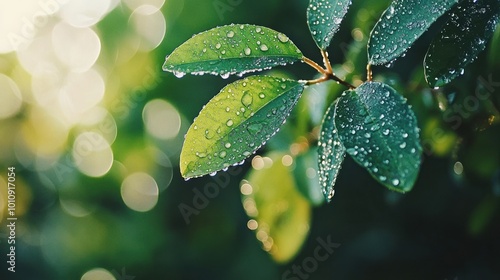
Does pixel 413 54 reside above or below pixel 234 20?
below

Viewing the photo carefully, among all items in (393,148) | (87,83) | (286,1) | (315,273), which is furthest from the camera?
(87,83)

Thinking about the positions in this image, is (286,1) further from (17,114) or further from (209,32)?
(17,114)

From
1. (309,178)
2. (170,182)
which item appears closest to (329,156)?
(309,178)

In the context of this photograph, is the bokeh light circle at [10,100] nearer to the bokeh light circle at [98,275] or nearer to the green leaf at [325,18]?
the bokeh light circle at [98,275]

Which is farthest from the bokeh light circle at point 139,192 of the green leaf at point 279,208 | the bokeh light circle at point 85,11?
the green leaf at point 279,208

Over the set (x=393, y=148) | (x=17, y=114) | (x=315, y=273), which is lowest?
(x=315, y=273)

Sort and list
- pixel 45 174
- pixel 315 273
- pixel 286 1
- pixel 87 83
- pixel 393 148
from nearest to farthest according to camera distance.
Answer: pixel 393 148 → pixel 286 1 → pixel 315 273 → pixel 87 83 → pixel 45 174

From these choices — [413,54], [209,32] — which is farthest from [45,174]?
[209,32]
